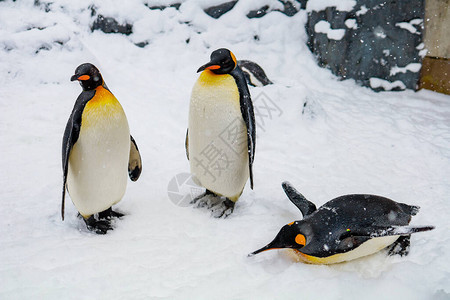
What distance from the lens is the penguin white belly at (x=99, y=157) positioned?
191cm

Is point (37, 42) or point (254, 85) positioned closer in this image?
point (254, 85)

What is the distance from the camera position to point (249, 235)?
2066mm

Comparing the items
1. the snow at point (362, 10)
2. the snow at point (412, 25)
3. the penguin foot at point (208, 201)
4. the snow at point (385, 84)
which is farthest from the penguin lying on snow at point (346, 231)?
the snow at point (362, 10)

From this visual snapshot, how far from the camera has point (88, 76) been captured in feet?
6.21

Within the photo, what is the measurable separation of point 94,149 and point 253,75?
7.98 feet

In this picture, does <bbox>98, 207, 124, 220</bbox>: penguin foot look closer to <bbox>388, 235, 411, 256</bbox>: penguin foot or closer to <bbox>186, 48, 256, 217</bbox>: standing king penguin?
<bbox>186, 48, 256, 217</bbox>: standing king penguin

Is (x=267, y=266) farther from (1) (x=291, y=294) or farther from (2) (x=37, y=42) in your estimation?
(2) (x=37, y=42)

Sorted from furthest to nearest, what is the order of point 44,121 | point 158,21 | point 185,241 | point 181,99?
point 158,21 → point 181,99 → point 44,121 → point 185,241

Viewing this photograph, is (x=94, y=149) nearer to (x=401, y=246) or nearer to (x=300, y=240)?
(x=300, y=240)

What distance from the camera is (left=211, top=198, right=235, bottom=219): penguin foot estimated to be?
7.63 ft

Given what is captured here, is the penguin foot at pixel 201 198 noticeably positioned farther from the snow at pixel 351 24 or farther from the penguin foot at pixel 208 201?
the snow at pixel 351 24

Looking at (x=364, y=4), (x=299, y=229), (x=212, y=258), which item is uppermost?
(x=364, y=4)

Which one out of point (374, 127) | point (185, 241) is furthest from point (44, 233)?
point (374, 127)

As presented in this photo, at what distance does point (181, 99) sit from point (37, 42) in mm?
1835
